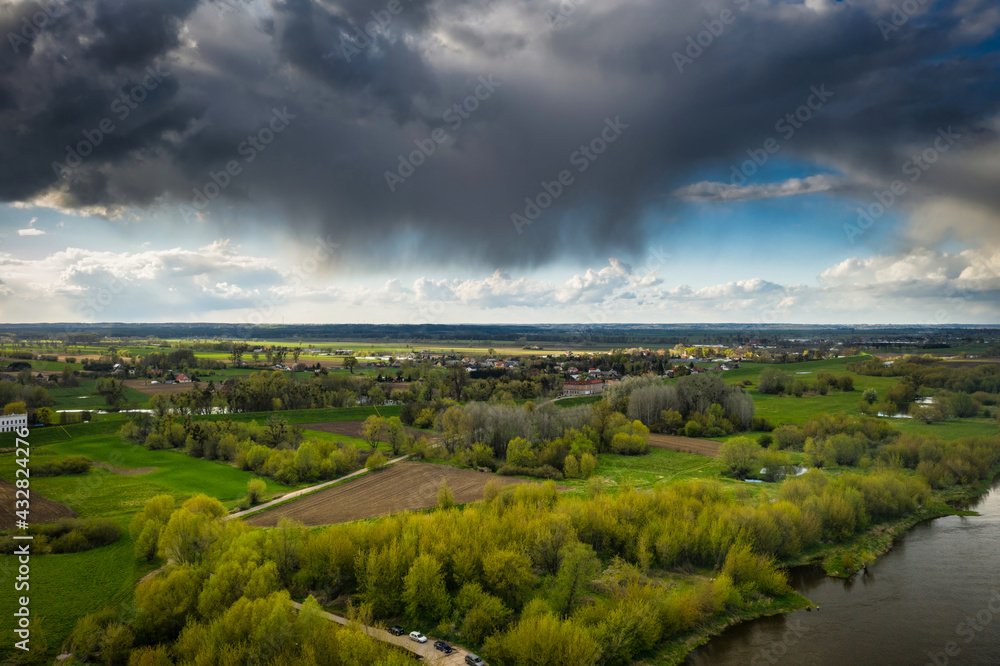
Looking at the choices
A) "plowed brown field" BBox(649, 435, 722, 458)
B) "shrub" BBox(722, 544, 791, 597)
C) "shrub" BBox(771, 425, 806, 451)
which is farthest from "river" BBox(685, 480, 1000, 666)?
"plowed brown field" BBox(649, 435, 722, 458)

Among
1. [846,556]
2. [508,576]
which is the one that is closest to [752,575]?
[846,556]

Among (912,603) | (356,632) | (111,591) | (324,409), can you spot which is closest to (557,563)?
(356,632)

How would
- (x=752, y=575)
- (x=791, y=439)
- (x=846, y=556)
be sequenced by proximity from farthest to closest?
(x=791, y=439) < (x=846, y=556) < (x=752, y=575)

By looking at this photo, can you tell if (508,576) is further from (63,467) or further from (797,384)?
(797,384)

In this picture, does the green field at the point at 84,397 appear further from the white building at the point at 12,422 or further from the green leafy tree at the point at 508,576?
the green leafy tree at the point at 508,576

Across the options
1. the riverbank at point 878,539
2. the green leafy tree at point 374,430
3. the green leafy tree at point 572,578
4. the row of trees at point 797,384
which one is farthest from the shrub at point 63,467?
the row of trees at point 797,384

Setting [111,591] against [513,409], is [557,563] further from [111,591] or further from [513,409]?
[513,409]
